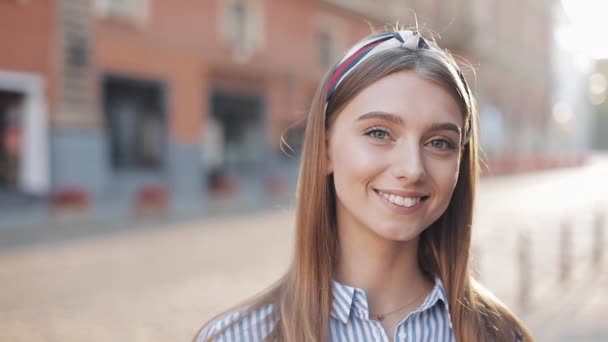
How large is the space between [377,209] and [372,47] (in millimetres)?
439

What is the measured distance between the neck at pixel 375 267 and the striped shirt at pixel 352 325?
0.23 feet

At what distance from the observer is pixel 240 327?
4.96 ft

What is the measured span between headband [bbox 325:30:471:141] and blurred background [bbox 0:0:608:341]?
0.34 m

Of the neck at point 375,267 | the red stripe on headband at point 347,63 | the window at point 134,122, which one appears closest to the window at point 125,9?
the window at point 134,122

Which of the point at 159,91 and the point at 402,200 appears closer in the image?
the point at 402,200

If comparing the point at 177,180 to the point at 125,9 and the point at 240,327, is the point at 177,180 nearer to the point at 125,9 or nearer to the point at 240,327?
the point at 125,9

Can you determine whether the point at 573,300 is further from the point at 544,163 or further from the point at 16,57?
the point at 544,163

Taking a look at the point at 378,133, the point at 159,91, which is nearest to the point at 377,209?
the point at 378,133

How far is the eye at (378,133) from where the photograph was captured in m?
1.53

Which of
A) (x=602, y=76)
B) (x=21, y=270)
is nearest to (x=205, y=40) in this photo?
(x=21, y=270)

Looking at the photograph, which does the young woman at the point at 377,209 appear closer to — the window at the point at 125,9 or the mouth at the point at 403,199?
the mouth at the point at 403,199

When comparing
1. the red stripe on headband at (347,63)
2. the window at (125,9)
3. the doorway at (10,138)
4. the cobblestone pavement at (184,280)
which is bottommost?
the cobblestone pavement at (184,280)

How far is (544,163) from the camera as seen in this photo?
38688 millimetres

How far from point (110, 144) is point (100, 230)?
521 centimetres
